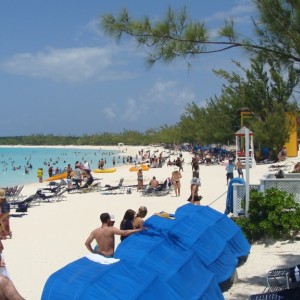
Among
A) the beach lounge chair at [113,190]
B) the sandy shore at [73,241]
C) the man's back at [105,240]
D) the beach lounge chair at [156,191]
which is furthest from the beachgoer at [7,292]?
the beach lounge chair at [113,190]

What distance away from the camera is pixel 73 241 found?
38.9 ft

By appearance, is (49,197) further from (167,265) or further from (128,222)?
(167,265)

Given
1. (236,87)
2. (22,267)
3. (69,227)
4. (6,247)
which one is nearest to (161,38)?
(22,267)

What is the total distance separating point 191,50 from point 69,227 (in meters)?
8.58

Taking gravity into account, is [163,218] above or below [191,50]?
below

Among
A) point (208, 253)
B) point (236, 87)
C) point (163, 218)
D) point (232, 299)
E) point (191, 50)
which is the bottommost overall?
point (232, 299)

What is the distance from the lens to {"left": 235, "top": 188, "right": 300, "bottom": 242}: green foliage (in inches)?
408

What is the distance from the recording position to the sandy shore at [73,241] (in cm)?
848

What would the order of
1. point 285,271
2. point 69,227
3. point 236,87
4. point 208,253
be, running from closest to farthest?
point 285,271
point 208,253
point 69,227
point 236,87

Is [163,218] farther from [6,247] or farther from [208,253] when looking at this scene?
[6,247]

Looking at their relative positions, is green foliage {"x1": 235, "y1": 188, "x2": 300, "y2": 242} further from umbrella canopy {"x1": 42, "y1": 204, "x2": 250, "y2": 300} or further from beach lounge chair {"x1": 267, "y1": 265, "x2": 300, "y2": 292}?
beach lounge chair {"x1": 267, "y1": 265, "x2": 300, "y2": 292}

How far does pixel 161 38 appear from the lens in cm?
636

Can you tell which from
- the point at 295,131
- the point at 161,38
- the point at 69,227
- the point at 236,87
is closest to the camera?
the point at 161,38

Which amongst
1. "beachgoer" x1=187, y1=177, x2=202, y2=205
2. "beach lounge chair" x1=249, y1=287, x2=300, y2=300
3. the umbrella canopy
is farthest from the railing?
"beach lounge chair" x1=249, y1=287, x2=300, y2=300
